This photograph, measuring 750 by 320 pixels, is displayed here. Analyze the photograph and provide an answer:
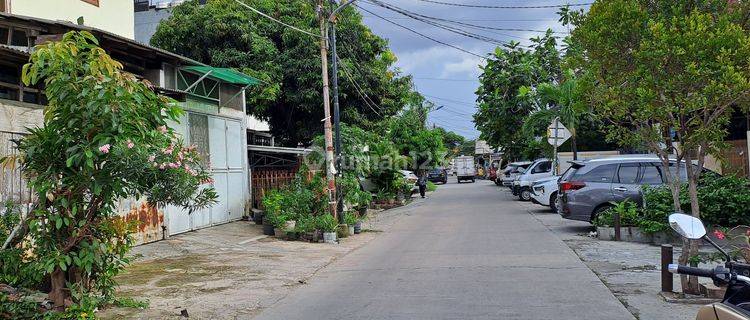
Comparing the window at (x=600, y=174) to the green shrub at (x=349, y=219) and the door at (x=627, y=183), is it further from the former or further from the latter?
the green shrub at (x=349, y=219)

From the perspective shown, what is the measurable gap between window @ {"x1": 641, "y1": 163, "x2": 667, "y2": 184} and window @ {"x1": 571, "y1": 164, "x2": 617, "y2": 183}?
0.68 m

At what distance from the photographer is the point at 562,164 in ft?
87.7

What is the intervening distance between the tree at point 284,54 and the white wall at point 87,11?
5371 mm

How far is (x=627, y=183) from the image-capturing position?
13.6m

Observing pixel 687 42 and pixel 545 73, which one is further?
pixel 545 73

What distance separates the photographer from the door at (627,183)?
13375mm

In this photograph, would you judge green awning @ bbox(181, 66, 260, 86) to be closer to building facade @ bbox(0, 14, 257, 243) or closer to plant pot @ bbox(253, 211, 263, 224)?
building facade @ bbox(0, 14, 257, 243)

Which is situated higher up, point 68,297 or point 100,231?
point 100,231

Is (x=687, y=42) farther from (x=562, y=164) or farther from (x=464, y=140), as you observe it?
(x=464, y=140)

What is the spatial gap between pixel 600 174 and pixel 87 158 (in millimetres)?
11548

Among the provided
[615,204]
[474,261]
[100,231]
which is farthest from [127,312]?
[615,204]

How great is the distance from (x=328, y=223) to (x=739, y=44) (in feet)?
30.8

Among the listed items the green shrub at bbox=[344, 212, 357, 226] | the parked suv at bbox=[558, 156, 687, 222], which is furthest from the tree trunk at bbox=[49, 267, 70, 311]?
the parked suv at bbox=[558, 156, 687, 222]

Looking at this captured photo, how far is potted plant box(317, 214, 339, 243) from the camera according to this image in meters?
13.7
